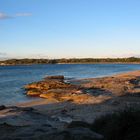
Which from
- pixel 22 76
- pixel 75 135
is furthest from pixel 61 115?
pixel 22 76

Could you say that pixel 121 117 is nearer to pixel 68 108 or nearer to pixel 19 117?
pixel 19 117

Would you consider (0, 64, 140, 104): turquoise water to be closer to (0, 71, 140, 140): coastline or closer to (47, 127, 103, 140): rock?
(0, 71, 140, 140): coastline

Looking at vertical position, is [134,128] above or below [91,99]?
above

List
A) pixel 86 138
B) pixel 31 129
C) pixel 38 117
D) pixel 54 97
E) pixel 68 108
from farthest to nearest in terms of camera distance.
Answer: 1. pixel 54 97
2. pixel 68 108
3. pixel 38 117
4. pixel 31 129
5. pixel 86 138

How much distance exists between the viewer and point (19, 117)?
1936 cm

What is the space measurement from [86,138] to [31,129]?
2.52 m

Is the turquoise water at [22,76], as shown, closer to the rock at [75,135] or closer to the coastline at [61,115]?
the coastline at [61,115]

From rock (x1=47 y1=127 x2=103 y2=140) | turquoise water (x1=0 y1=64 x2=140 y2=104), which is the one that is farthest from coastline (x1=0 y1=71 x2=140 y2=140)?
turquoise water (x1=0 y1=64 x2=140 y2=104)

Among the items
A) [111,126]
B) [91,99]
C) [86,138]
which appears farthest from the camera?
[91,99]

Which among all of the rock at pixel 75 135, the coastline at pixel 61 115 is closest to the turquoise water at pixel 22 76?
the coastline at pixel 61 115

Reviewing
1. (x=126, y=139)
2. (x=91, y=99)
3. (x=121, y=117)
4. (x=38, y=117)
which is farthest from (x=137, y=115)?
(x=91, y=99)

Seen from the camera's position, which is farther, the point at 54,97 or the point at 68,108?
the point at 54,97

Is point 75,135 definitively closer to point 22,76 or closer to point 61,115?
point 61,115

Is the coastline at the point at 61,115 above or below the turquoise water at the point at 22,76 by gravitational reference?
above
